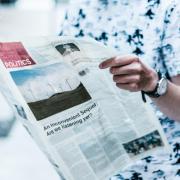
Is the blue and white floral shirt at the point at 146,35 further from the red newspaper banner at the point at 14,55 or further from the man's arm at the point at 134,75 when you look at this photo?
the red newspaper banner at the point at 14,55

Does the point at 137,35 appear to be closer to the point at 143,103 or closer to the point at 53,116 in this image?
the point at 143,103

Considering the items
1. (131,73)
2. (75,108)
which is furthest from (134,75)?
(75,108)

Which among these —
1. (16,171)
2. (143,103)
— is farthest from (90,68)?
(16,171)

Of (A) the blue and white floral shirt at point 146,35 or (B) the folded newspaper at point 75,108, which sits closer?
(B) the folded newspaper at point 75,108

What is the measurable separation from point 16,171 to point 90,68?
162cm

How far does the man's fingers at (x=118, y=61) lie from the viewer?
747 millimetres

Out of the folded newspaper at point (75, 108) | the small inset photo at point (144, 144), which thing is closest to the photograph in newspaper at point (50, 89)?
the folded newspaper at point (75, 108)

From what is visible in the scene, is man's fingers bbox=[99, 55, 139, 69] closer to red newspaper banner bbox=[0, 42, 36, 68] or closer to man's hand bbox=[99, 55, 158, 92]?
man's hand bbox=[99, 55, 158, 92]

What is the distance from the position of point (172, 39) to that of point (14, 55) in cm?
34

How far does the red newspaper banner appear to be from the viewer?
0.69 m

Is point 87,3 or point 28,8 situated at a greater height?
point 28,8

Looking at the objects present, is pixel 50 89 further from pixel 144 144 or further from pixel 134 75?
pixel 144 144

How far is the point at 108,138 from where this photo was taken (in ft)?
2.71

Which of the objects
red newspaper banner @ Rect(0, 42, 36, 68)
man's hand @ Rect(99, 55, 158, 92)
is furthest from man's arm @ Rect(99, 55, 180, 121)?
red newspaper banner @ Rect(0, 42, 36, 68)
